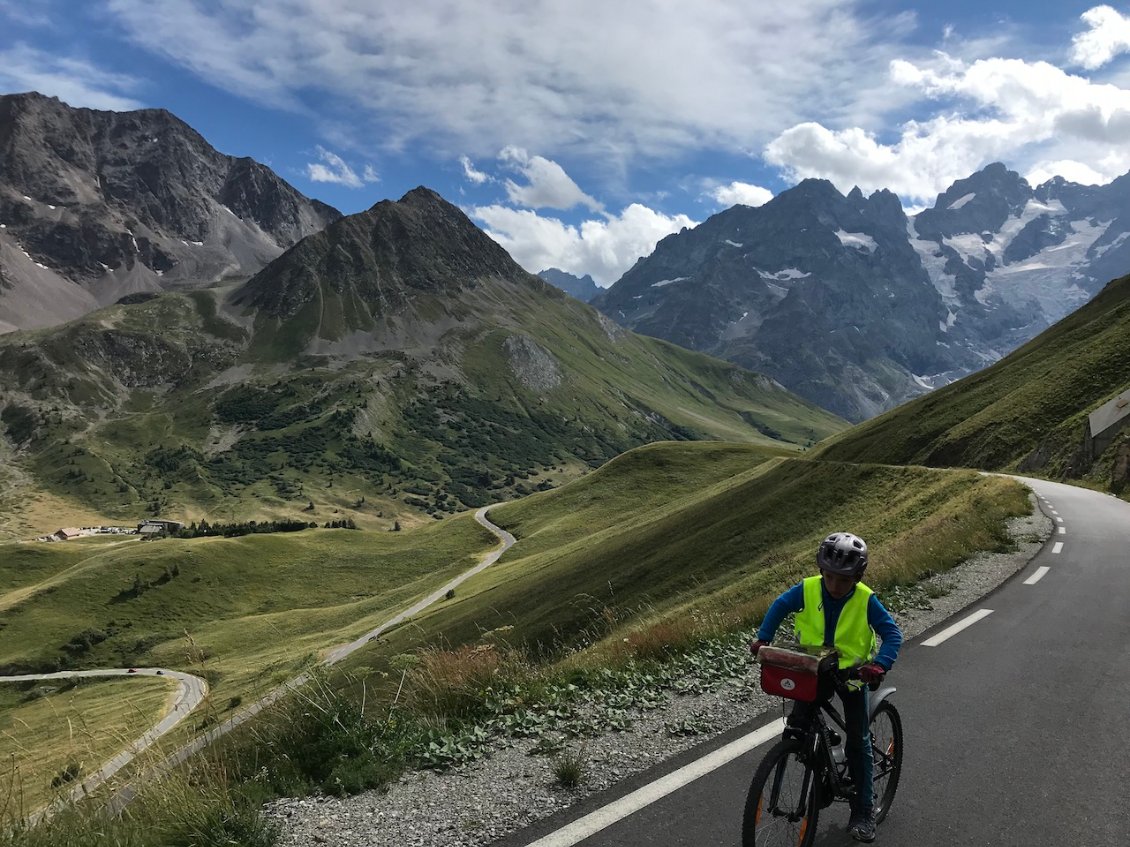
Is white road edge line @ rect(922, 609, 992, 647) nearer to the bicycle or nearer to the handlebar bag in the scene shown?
the bicycle

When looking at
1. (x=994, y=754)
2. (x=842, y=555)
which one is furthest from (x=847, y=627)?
(x=994, y=754)

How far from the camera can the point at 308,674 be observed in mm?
10234

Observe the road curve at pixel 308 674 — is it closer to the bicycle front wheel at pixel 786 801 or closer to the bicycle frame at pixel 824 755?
the bicycle front wheel at pixel 786 801

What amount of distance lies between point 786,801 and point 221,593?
5134 inches

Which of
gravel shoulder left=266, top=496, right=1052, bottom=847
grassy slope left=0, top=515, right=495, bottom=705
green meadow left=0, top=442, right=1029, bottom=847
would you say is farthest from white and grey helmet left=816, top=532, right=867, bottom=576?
grassy slope left=0, top=515, right=495, bottom=705

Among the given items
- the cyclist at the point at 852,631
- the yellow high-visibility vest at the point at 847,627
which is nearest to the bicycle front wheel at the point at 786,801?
the cyclist at the point at 852,631

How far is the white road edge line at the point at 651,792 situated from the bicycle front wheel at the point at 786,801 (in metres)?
1.35

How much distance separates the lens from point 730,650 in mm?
13398

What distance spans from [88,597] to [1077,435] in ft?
445

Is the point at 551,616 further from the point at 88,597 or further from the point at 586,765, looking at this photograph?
the point at 88,597

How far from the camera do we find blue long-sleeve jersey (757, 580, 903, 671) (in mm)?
7238

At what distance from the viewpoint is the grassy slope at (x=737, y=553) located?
25.0 metres

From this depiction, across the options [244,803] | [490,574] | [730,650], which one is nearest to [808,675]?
[244,803]

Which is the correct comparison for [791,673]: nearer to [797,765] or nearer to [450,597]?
[797,765]
